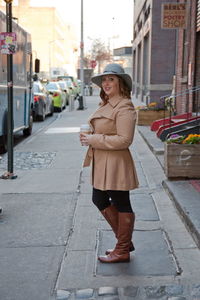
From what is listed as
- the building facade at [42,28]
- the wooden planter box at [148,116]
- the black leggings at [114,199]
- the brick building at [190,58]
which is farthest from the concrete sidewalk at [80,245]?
the building facade at [42,28]

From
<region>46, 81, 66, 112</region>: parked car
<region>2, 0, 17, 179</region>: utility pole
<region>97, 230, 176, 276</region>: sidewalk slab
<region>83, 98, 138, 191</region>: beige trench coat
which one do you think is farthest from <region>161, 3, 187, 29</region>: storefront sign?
<region>46, 81, 66, 112</region>: parked car

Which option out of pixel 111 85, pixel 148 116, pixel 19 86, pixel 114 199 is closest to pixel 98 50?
pixel 148 116

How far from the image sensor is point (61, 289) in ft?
12.7

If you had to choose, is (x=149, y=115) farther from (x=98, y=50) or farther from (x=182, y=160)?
(x=98, y=50)

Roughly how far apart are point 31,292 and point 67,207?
8.45ft

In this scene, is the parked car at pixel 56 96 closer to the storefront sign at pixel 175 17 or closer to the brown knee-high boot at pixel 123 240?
the storefront sign at pixel 175 17

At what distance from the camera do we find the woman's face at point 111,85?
411cm

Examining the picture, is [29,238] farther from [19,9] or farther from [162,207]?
[19,9]

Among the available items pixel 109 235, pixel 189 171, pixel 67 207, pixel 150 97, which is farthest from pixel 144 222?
pixel 150 97

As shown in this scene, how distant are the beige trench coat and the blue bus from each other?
266 inches

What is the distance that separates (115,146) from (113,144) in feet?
0.08

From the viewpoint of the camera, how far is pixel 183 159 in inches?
278

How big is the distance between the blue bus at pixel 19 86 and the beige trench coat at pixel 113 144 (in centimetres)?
676

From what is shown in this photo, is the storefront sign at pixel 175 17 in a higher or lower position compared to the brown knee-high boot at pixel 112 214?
higher
